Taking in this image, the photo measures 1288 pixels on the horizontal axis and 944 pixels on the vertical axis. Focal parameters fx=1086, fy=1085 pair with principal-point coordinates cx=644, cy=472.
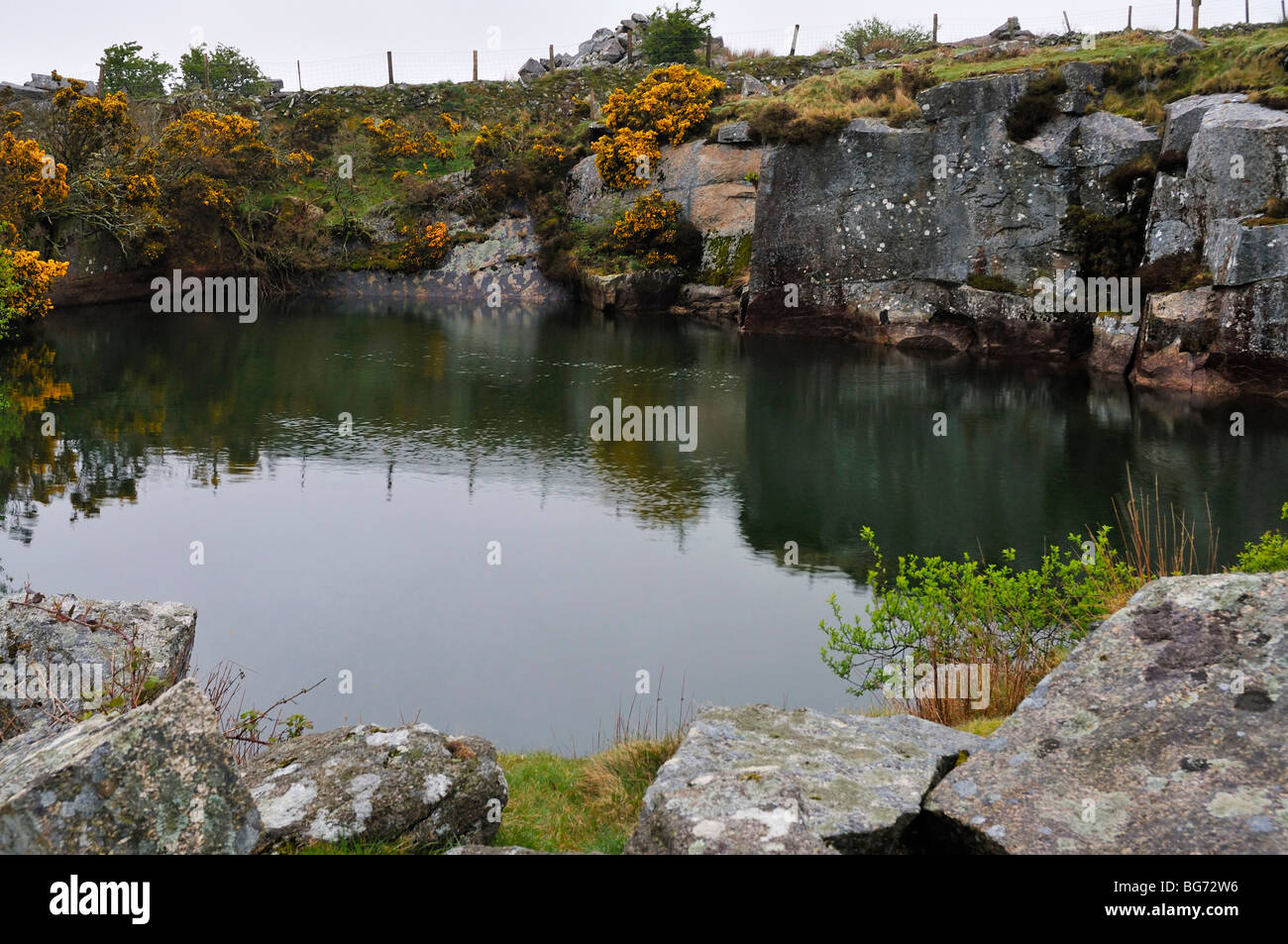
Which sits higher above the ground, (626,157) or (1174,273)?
(626,157)

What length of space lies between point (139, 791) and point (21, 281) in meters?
35.0

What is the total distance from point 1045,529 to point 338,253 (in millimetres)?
46965

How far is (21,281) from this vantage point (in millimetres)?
34125

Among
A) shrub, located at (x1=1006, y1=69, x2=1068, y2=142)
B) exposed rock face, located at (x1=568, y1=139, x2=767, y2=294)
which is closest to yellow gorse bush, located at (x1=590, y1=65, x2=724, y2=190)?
exposed rock face, located at (x1=568, y1=139, x2=767, y2=294)

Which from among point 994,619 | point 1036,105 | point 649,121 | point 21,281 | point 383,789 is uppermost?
point 649,121

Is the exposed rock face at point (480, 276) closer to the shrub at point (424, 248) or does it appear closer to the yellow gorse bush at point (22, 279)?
the shrub at point (424, 248)

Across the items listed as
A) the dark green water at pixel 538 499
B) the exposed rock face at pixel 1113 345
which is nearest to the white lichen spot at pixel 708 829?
the dark green water at pixel 538 499

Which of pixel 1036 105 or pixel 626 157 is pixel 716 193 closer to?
pixel 626 157

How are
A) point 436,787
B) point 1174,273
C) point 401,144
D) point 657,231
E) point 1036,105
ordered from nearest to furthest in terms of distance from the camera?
point 436,787 → point 1174,273 → point 1036,105 → point 657,231 → point 401,144

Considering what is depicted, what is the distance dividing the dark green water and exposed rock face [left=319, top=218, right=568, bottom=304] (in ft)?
66.2

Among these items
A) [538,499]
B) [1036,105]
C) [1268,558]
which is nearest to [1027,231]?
[1036,105]

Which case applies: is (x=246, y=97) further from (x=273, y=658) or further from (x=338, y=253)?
(x=273, y=658)

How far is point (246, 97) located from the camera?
222 ft

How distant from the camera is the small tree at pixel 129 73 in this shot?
2808 inches
